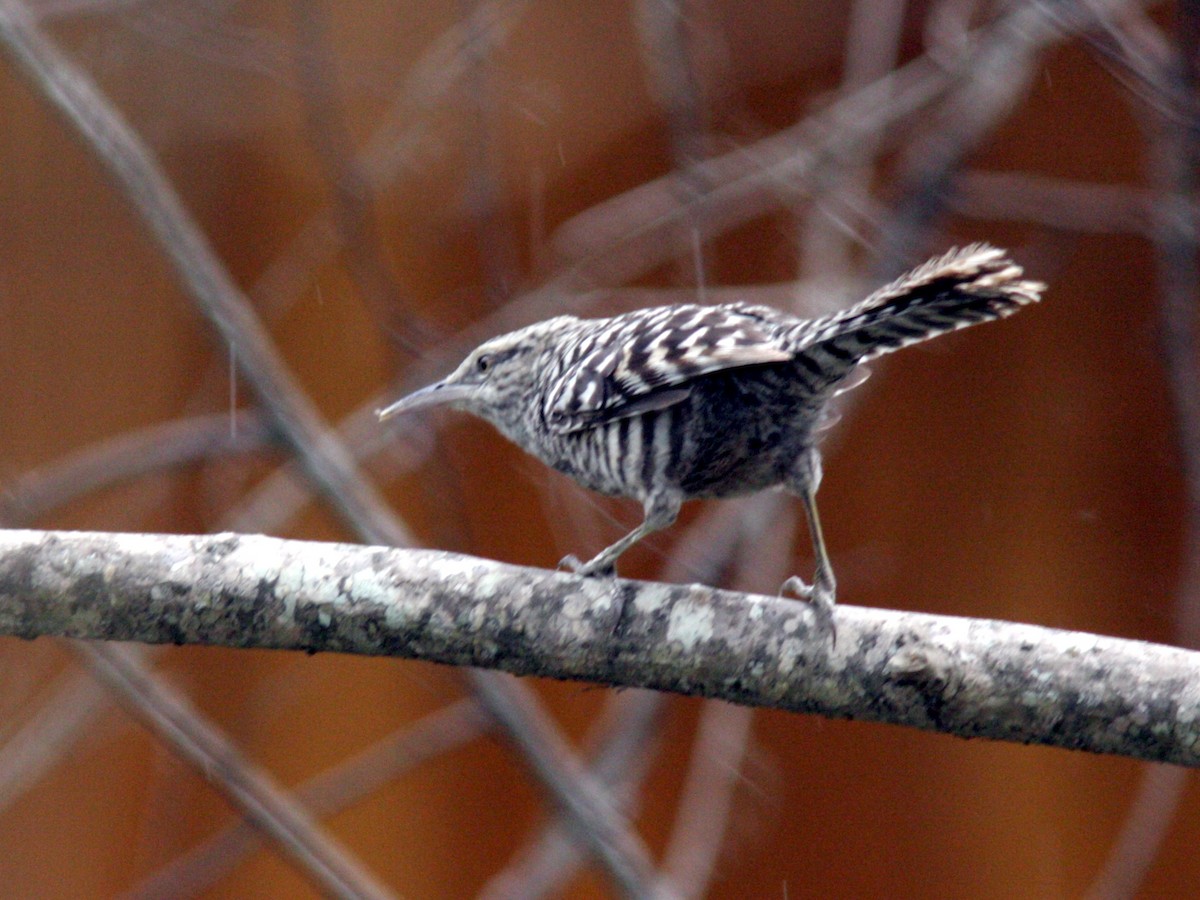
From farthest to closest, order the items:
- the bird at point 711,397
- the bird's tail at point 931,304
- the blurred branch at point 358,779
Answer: the blurred branch at point 358,779 → the bird at point 711,397 → the bird's tail at point 931,304

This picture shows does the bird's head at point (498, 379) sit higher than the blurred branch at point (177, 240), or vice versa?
the blurred branch at point (177, 240)

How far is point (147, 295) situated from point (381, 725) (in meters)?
2.12

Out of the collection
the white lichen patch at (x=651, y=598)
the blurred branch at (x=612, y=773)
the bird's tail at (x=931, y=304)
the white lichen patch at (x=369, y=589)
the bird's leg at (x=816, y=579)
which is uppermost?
the bird's tail at (x=931, y=304)

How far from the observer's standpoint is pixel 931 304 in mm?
2291

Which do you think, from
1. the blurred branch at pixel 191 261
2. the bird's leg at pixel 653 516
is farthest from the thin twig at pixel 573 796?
the bird's leg at pixel 653 516

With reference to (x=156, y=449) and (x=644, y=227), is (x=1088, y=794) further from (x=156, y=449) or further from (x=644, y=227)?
(x=156, y=449)

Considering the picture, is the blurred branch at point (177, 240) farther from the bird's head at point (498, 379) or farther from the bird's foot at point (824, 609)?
the bird's foot at point (824, 609)

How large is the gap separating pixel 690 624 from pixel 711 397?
0.62 metres

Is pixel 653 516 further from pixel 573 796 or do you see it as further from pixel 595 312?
pixel 595 312

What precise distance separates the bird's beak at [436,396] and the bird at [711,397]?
16.7 inches

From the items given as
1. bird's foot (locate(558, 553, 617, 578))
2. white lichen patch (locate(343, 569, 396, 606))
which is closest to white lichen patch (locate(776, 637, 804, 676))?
bird's foot (locate(558, 553, 617, 578))

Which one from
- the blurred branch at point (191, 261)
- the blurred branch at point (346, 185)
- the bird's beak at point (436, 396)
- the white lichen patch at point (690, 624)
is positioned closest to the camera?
the white lichen patch at point (690, 624)

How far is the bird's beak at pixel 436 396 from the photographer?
3.44 metres

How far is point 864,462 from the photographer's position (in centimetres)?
498
